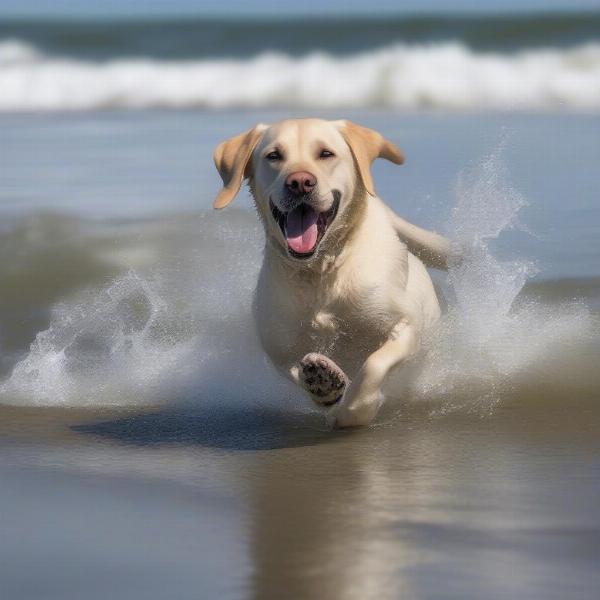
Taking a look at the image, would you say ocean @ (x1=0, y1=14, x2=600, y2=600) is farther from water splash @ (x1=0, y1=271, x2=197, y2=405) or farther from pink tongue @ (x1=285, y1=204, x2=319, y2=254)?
pink tongue @ (x1=285, y1=204, x2=319, y2=254)

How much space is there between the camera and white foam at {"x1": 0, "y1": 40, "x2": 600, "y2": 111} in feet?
65.8

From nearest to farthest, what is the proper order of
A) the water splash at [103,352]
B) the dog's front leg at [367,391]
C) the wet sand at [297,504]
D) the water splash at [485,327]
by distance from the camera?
1. the wet sand at [297,504]
2. the dog's front leg at [367,391]
3. the water splash at [485,327]
4. the water splash at [103,352]

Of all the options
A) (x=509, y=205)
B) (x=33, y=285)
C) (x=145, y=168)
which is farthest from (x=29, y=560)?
(x=145, y=168)

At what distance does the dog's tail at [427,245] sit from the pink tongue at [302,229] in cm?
90

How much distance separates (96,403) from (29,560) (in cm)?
233

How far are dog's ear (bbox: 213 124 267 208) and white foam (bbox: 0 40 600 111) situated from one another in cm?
1280

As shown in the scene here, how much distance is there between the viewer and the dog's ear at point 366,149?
18.6 feet

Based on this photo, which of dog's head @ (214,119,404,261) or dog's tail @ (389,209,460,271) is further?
dog's tail @ (389,209,460,271)

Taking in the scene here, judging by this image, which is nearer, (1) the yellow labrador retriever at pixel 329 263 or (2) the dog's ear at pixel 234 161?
(1) the yellow labrador retriever at pixel 329 263

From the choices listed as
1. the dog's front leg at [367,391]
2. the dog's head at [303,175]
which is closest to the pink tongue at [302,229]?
the dog's head at [303,175]

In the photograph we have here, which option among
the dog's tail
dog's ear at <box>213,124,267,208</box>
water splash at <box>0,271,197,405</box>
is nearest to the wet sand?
water splash at <box>0,271,197,405</box>

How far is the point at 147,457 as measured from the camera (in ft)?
16.9

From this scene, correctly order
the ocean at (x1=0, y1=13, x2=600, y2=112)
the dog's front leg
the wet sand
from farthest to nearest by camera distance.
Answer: the ocean at (x1=0, y1=13, x2=600, y2=112) → the dog's front leg → the wet sand

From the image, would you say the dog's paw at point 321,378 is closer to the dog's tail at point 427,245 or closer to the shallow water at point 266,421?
the shallow water at point 266,421
